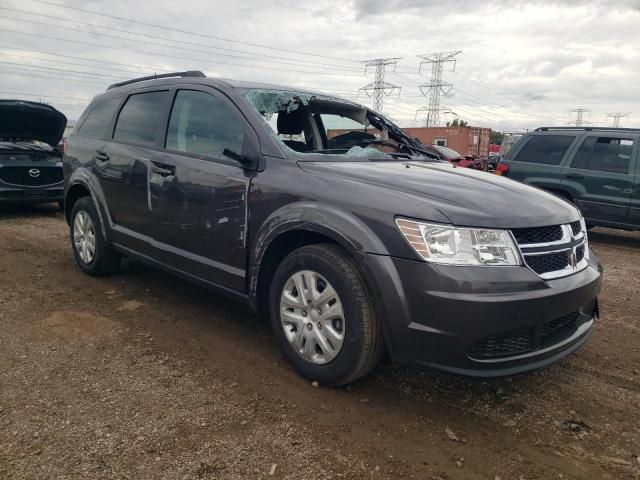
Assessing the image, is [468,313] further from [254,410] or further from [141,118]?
[141,118]

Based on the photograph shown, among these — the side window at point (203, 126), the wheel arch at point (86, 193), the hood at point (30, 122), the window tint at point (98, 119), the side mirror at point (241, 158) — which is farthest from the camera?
the hood at point (30, 122)

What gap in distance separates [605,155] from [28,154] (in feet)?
30.3

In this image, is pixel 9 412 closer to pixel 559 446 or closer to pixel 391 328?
pixel 391 328

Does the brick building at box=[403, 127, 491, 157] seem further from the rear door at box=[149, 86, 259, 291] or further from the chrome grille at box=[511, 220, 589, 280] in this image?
the chrome grille at box=[511, 220, 589, 280]

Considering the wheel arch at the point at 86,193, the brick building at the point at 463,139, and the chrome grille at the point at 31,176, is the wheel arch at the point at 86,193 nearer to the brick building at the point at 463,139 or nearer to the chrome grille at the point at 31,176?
the chrome grille at the point at 31,176

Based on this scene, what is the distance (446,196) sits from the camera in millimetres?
2611

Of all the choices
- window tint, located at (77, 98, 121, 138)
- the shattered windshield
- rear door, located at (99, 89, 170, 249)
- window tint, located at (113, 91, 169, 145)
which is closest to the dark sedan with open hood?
window tint, located at (77, 98, 121, 138)

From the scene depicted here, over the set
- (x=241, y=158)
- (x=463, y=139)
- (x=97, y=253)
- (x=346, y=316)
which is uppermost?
(x=463, y=139)

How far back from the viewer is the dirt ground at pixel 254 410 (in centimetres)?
223

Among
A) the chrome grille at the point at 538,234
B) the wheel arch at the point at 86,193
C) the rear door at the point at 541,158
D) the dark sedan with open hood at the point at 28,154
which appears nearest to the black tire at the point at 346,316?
the chrome grille at the point at 538,234

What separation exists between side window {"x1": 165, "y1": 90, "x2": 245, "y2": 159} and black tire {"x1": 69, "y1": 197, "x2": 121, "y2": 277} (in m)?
1.31

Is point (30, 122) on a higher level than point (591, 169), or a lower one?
higher

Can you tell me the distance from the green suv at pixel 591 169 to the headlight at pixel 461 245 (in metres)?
6.26

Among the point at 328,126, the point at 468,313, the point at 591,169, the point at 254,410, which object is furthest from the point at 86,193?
the point at 591,169
